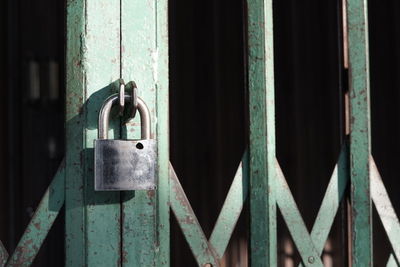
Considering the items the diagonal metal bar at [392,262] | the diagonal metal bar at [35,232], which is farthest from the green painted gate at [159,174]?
the diagonal metal bar at [392,262]

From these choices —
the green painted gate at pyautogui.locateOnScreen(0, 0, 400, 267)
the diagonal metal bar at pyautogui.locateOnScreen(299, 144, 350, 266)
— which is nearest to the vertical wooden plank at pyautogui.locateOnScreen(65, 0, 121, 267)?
the green painted gate at pyautogui.locateOnScreen(0, 0, 400, 267)

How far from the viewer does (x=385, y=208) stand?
4.17 ft

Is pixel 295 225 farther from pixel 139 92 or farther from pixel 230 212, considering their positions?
pixel 139 92

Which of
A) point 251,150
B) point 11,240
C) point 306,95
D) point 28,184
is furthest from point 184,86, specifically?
point 251,150

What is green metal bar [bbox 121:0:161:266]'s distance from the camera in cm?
109

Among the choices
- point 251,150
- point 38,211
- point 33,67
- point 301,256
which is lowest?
point 301,256

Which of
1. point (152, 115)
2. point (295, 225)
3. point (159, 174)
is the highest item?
point (152, 115)

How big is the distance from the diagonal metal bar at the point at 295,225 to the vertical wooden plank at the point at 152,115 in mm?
256

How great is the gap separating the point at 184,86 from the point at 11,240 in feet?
4.38

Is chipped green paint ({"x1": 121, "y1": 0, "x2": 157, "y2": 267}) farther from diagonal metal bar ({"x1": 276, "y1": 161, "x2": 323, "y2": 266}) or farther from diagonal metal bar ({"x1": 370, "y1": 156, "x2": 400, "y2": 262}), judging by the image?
diagonal metal bar ({"x1": 370, "y1": 156, "x2": 400, "y2": 262})

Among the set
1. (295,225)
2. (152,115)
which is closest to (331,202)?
(295,225)

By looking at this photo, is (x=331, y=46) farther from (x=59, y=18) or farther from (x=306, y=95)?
(x=59, y=18)

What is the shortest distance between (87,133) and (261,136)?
0.37 metres

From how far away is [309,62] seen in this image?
3.16 metres
